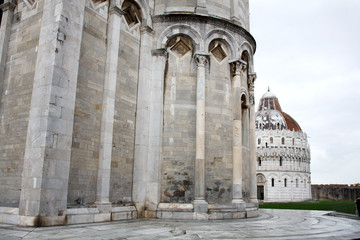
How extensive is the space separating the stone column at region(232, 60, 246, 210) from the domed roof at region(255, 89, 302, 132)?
7752 centimetres

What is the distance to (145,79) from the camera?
1548 cm

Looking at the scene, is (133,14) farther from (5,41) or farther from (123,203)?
(123,203)

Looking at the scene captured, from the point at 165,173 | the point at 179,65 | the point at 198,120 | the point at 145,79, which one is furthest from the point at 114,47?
the point at 165,173

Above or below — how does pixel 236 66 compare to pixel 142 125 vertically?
above

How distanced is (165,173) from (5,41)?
8.47 metres

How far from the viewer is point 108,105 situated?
13273 millimetres

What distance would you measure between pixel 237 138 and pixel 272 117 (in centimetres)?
8018

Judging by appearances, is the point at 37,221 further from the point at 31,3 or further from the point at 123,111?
the point at 31,3

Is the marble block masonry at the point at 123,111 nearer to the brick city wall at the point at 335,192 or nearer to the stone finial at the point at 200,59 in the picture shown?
the stone finial at the point at 200,59

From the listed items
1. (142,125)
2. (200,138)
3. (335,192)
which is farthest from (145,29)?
(335,192)

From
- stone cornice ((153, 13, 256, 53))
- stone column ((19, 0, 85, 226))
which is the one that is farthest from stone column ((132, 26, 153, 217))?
stone column ((19, 0, 85, 226))

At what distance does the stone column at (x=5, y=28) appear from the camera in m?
13.4

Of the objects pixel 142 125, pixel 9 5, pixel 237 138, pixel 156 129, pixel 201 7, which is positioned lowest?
pixel 237 138

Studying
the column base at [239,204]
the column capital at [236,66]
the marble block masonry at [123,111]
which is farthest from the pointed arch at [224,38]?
the column base at [239,204]
